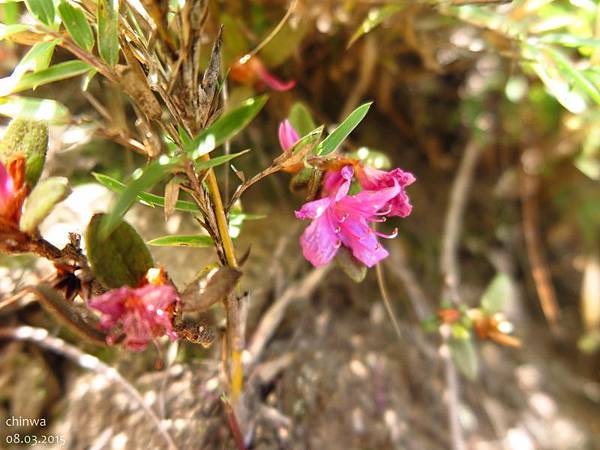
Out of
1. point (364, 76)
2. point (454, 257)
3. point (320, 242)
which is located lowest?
point (454, 257)

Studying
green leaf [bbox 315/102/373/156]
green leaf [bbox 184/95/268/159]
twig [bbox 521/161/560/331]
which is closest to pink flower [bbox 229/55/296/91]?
green leaf [bbox 315/102/373/156]

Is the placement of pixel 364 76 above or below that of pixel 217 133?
below

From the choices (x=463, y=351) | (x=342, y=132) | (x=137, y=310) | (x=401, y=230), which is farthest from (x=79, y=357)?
(x=401, y=230)

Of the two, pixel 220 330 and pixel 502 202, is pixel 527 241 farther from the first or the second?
pixel 220 330

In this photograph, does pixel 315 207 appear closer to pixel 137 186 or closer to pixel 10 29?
pixel 137 186

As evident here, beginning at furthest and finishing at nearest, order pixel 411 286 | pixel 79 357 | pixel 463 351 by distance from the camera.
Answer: pixel 411 286 < pixel 463 351 < pixel 79 357

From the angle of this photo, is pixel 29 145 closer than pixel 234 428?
Yes

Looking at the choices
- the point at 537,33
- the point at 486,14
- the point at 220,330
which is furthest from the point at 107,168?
the point at 537,33
